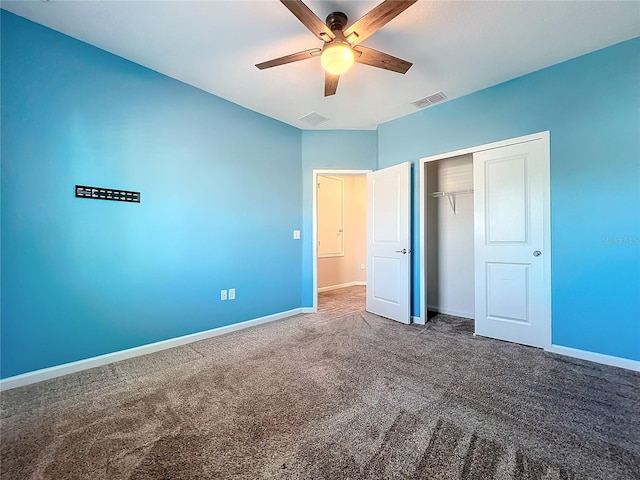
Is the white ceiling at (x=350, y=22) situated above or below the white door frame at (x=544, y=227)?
above

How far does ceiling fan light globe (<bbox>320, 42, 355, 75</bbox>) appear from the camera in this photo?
6.38ft

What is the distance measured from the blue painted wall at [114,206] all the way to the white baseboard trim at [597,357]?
3206 mm

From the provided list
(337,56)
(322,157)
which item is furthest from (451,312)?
(337,56)

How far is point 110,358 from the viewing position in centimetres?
244

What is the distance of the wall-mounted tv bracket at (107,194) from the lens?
90.9 inches

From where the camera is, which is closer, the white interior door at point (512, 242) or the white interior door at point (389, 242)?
the white interior door at point (512, 242)

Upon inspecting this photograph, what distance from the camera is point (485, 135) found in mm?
3119

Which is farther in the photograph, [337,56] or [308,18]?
[337,56]

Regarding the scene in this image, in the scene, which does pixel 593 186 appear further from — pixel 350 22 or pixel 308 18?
pixel 308 18

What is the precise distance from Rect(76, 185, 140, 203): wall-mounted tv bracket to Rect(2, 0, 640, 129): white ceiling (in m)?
1.24

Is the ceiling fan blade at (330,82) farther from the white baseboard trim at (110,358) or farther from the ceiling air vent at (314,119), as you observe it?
the white baseboard trim at (110,358)

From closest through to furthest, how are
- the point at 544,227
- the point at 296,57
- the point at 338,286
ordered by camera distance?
1. the point at 296,57
2. the point at 544,227
3. the point at 338,286

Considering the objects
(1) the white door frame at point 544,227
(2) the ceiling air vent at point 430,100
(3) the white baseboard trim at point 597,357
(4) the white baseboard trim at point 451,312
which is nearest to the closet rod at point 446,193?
(1) the white door frame at point 544,227

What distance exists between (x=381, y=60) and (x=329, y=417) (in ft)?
8.34
